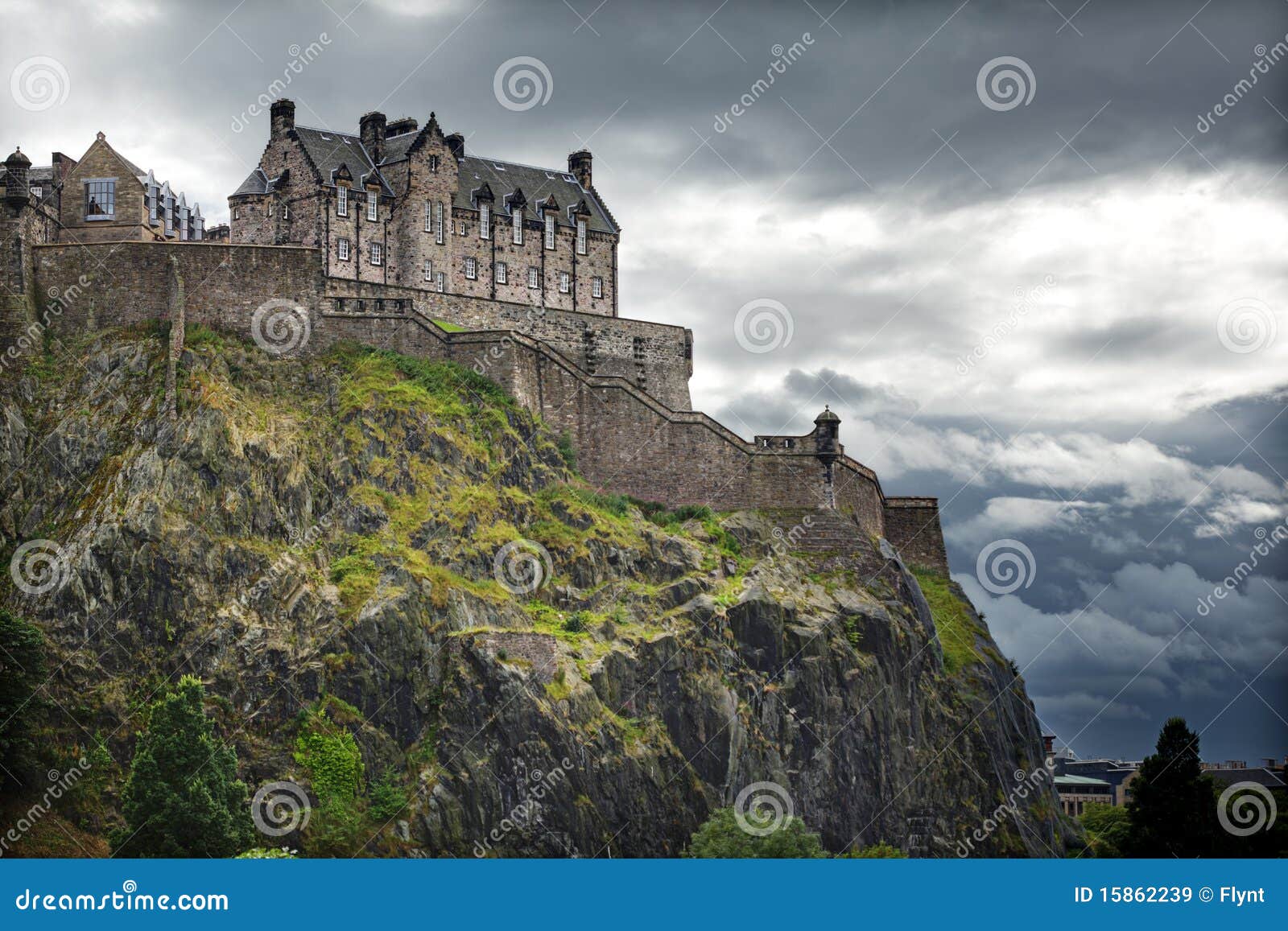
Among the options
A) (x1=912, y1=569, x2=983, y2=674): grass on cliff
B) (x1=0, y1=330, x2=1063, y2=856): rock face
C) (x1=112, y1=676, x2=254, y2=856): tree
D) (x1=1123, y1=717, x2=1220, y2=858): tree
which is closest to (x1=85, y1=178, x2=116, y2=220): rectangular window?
(x1=0, y1=330, x2=1063, y2=856): rock face

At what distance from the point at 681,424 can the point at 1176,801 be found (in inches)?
1051

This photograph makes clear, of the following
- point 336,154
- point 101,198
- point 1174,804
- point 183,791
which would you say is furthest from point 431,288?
point 1174,804

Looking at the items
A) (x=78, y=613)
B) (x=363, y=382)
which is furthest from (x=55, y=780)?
(x=363, y=382)

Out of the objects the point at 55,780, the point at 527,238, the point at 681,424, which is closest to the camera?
the point at 55,780

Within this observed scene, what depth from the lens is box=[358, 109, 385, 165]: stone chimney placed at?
3435 inches

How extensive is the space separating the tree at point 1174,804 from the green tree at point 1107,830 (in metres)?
1.22

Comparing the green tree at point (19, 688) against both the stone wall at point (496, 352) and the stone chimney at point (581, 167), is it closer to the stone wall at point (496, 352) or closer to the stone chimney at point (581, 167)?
the stone wall at point (496, 352)

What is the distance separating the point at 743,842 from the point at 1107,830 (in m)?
41.0

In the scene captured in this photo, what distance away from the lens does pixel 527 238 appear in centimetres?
9038

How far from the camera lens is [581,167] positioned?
9750cm

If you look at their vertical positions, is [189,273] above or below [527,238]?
below

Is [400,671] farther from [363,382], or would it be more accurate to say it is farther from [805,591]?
[805,591]

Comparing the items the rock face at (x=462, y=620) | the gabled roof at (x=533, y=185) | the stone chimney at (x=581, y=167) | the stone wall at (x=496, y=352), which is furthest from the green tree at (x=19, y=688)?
the stone chimney at (x=581, y=167)

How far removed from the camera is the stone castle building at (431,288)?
73500 millimetres
